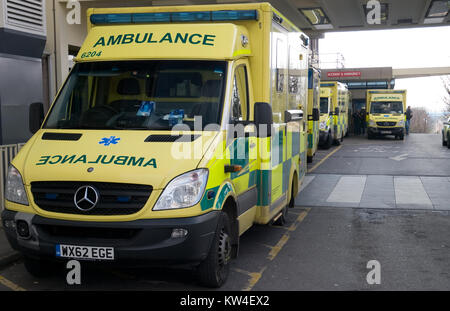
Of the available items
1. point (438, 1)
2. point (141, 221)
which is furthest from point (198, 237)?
point (438, 1)

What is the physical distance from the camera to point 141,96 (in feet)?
19.8

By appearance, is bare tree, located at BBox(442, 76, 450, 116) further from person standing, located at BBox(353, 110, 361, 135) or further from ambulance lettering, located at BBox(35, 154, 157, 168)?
ambulance lettering, located at BBox(35, 154, 157, 168)

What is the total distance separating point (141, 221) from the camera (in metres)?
4.88

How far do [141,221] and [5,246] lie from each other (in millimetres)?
2839

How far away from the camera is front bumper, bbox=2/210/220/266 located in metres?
4.89

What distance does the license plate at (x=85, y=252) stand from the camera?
4.92 metres

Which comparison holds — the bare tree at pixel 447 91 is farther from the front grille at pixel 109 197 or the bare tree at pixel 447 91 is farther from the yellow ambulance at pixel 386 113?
the front grille at pixel 109 197

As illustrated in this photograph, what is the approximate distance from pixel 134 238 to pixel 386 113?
89.5 ft

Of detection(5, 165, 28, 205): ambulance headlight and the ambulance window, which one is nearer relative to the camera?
detection(5, 165, 28, 205): ambulance headlight

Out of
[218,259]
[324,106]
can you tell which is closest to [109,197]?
[218,259]

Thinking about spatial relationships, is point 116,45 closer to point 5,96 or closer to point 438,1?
point 5,96

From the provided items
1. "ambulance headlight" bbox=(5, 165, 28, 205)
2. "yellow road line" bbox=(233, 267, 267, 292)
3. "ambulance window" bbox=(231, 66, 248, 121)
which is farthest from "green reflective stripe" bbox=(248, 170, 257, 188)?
"ambulance headlight" bbox=(5, 165, 28, 205)

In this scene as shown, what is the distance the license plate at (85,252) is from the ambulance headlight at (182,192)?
1.88 ft

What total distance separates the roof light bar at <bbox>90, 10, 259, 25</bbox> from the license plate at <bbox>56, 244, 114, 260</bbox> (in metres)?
2.99
